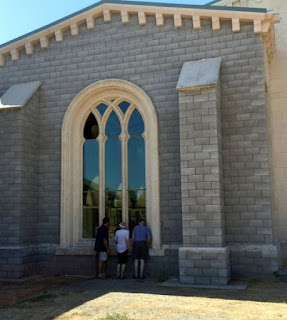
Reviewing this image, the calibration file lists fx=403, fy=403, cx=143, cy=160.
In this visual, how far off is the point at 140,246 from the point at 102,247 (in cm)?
108

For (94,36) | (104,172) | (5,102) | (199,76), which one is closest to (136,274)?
(104,172)

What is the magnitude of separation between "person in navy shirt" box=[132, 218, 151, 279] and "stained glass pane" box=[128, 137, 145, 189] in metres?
1.45

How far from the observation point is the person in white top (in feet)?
35.8

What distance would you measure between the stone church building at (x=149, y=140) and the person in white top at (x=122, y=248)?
706 mm

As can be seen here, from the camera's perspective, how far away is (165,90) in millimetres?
11664

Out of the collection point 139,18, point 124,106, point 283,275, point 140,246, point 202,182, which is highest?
point 139,18

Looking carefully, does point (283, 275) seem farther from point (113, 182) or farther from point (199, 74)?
point (199, 74)

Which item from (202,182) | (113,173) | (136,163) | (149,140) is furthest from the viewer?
(113,173)

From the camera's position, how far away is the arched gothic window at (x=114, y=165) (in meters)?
11.9

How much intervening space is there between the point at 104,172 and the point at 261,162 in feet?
15.3

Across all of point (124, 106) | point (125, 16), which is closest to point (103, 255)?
point (124, 106)

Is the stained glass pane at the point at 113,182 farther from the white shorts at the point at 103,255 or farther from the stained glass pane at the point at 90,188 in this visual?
the white shorts at the point at 103,255

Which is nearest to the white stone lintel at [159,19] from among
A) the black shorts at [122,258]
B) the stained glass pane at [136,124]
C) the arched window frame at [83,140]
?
the arched window frame at [83,140]

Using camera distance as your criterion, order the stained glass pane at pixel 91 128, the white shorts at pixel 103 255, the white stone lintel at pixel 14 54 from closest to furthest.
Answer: the white shorts at pixel 103 255
the stained glass pane at pixel 91 128
the white stone lintel at pixel 14 54
